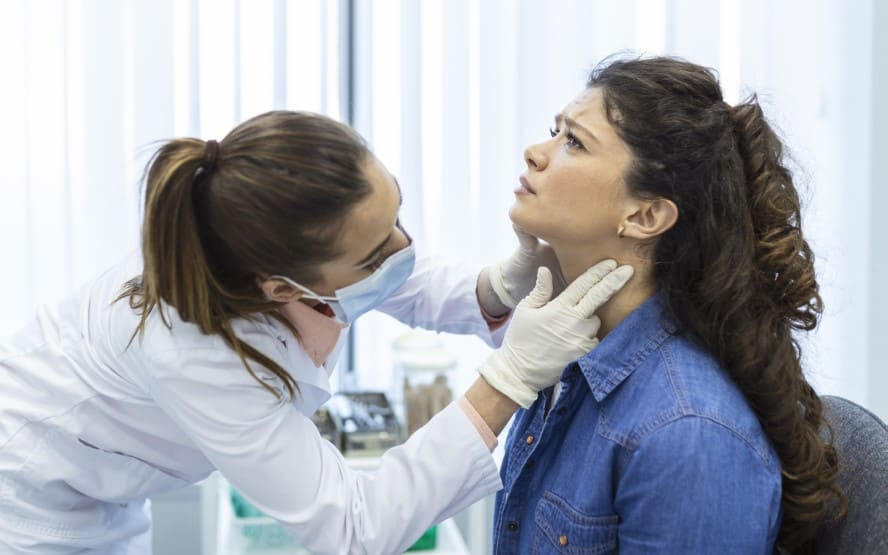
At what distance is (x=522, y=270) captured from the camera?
1.64m

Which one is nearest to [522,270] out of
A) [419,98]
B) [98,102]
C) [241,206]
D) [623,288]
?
[623,288]

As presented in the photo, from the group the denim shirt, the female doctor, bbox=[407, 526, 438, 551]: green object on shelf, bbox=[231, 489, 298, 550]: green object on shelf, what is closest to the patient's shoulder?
the denim shirt

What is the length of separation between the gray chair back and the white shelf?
0.97 metres

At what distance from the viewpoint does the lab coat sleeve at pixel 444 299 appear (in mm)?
1756

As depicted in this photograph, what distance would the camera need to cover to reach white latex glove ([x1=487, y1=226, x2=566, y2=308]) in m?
1.61

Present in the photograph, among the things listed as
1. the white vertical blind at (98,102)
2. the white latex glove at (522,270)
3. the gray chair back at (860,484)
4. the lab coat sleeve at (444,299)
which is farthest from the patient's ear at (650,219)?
the white vertical blind at (98,102)

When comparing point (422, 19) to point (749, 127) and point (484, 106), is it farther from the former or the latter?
point (749, 127)

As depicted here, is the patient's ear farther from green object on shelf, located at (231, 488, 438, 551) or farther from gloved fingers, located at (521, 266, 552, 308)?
green object on shelf, located at (231, 488, 438, 551)

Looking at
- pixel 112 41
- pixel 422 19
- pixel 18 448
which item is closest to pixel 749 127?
pixel 18 448

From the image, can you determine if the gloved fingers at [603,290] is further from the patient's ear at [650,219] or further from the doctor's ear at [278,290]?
the doctor's ear at [278,290]

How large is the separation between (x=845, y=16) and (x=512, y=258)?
1.40m

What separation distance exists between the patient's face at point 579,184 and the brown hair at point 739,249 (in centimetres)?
3

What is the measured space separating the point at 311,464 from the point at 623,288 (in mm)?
506

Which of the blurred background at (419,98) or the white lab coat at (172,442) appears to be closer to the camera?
the white lab coat at (172,442)
